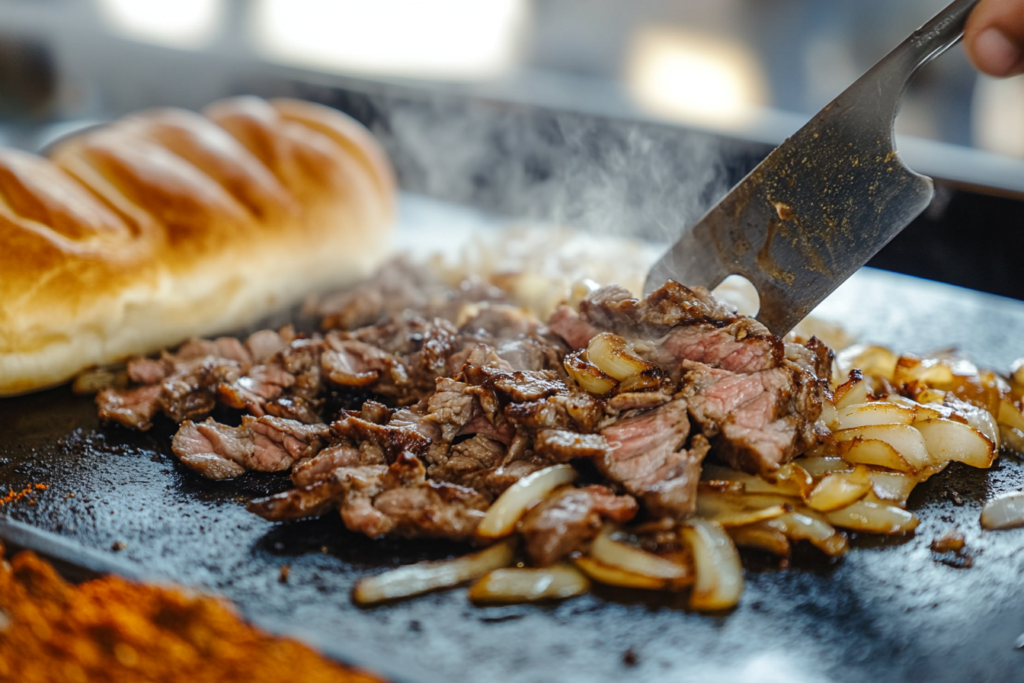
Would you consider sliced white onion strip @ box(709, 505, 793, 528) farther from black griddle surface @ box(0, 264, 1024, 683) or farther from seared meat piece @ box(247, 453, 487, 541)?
seared meat piece @ box(247, 453, 487, 541)

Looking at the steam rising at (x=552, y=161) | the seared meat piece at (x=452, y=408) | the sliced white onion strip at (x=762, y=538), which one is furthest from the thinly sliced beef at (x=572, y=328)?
the steam rising at (x=552, y=161)

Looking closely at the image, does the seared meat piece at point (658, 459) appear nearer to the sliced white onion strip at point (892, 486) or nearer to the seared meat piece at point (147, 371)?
the sliced white onion strip at point (892, 486)

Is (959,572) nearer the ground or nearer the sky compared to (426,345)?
nearer the sky

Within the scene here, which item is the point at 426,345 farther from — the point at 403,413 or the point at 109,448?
the point at 109,448

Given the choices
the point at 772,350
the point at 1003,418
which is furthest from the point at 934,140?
the point at 772,350

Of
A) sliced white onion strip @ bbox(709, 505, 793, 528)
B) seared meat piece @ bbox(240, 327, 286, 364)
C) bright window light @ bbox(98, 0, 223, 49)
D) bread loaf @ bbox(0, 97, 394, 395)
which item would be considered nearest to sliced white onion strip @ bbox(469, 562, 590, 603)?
sliced white onion strip @ bbox(709, 505, 793, 528)
